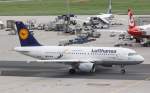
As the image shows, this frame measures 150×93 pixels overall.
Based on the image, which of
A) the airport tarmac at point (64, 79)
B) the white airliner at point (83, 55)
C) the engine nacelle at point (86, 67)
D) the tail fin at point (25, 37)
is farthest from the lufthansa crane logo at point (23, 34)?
the engine nacelle at point (86, 67)

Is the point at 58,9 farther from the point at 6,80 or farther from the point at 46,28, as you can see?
the point at 6,80

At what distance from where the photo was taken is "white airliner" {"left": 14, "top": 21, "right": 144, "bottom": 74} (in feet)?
227

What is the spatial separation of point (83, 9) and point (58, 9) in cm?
836

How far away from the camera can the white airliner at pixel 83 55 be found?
2724 inches

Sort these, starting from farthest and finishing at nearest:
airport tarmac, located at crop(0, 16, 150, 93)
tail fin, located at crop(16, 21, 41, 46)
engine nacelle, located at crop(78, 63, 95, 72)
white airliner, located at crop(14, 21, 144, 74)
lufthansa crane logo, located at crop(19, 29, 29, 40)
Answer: lufthansa crane logo, located at crop(19, 29, 29, 40)
tail fin, located at crop(16, 21, 41, 46)
white airliner, located at crop(14, 21, 144, 74)
engine nacelle, located at crop(78, 63, 95, 72)
airport tarmac, located at crop(0, 16, 150, 93)

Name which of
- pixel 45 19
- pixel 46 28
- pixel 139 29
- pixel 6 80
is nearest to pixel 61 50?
pixel 6 80

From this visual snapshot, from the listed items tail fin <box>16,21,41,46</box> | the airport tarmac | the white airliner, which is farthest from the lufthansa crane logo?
the airport tarmac

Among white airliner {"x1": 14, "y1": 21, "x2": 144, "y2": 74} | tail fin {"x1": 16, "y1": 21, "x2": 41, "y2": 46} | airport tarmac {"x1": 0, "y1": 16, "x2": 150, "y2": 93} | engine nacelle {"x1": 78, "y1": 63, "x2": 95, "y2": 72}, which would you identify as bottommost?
airport tarmac {"x1": 0, "y1": 16, "x2": 150, "y2": 93}

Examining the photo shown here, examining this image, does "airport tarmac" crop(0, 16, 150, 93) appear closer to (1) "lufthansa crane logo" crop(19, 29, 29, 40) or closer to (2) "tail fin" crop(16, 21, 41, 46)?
(2) "tail fin" crop(16, 21, 41, 46)

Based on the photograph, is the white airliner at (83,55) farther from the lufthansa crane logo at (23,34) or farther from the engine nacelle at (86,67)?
the lufthansa crane logo at (23,34)

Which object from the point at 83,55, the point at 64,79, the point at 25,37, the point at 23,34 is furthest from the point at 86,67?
the point at 23,34

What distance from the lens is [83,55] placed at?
232ft

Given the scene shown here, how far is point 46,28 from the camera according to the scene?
135 metres

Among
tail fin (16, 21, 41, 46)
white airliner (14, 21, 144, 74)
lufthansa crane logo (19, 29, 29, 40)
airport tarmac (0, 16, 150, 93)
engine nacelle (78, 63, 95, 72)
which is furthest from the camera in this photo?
lufthansa crane logo (19, 29, 29, 40)
